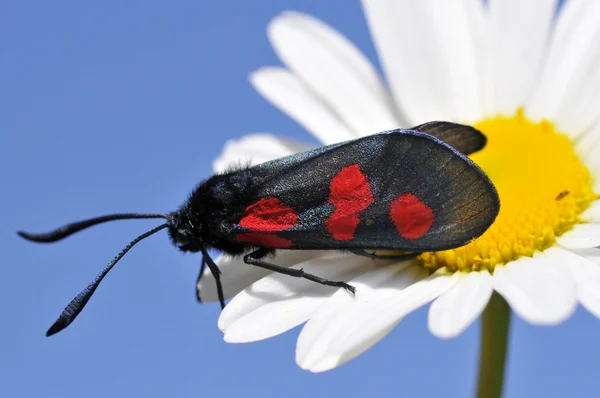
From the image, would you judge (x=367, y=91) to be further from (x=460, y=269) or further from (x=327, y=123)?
(x=460, y=269)

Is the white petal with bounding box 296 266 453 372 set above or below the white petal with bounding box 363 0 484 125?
below

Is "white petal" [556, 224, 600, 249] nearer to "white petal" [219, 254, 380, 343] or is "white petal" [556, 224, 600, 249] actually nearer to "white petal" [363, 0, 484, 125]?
"white petal" [219, 254, 380, 343]

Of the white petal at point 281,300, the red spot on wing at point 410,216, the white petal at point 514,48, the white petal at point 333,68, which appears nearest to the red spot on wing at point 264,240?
the white petal at point 281,300

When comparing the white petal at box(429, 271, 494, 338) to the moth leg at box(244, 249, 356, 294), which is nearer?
the white petal at box(429, 271, 494, 338)

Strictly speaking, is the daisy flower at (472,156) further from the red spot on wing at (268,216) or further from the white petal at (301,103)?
the red spot on wing at (268,216)

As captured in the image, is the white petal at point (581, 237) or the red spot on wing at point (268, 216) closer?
the white petal at point (581, 237)

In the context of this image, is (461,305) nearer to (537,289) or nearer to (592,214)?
(537,289)

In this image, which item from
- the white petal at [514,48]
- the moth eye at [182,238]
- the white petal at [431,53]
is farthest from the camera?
the white petal at [431,53]

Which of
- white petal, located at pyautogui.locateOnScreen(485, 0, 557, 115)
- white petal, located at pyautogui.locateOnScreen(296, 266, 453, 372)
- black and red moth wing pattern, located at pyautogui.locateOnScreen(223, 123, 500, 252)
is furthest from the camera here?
white petal, located at pyautogui.locateOnScreen(485, 0, 557, 115)

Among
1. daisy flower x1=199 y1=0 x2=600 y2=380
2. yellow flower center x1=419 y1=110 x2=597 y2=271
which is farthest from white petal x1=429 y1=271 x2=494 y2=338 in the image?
yellow flower center x1=419 y1=110 x2=597 y2=271
